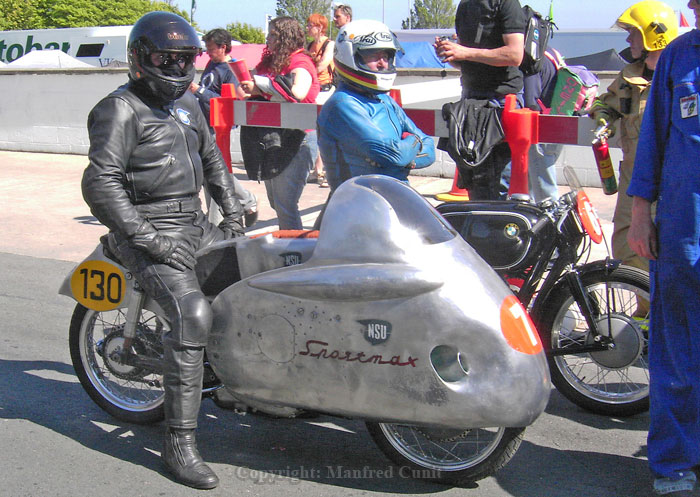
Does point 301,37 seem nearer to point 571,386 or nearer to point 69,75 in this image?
point 571,386

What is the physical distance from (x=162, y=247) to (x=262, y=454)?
1.02 metres

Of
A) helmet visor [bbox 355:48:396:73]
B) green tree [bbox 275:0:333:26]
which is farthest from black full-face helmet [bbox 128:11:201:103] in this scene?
green tree [bbox 275:0:333:26]

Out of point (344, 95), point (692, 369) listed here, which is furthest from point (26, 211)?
point (692, 369)

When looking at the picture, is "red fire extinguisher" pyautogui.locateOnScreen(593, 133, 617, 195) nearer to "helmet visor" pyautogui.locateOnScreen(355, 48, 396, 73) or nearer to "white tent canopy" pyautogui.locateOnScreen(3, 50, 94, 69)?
"helmet visor" pyautogui.locateOnScreen(355, 48, 396, 73)

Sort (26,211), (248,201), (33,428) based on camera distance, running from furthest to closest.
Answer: (26,211)
(248,201)
(33,428)

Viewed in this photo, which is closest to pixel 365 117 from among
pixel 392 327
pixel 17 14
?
pixel 392 327

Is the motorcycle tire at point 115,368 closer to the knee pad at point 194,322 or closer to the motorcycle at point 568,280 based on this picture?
the knee pad at point 194,322

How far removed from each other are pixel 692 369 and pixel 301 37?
4.53m

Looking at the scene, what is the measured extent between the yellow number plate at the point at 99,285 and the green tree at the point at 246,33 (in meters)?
48.2

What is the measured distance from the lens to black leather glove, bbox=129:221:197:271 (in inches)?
128

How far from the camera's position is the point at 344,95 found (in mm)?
3912

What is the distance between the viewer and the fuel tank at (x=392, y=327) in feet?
9.45

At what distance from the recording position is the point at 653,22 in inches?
174

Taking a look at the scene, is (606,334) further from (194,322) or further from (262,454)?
(194,322)
